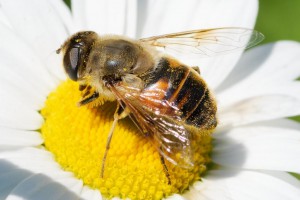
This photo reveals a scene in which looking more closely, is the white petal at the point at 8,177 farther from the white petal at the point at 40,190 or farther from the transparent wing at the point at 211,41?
the transparent wing at the point at 211,41

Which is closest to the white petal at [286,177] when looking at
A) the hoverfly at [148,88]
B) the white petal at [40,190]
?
the hoverfly at [148,88]

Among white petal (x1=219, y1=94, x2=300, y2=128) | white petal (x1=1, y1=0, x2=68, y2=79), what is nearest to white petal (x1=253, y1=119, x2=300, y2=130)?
white petal (x1=219, y1=94, x2=300, y2=128)

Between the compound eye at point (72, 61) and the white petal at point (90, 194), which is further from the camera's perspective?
the white petal at point (90, 194)

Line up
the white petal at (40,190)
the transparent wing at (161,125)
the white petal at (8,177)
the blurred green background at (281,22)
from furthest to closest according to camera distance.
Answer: the blurred green background at (281,22) < the white petal at (8,177) < the white petal at (40,190) < the transparent wing at (161,125)

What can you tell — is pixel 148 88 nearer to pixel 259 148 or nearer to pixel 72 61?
pixel 72 61

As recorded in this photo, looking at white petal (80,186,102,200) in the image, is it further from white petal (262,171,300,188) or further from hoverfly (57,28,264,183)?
white petal (262,171,300,188)

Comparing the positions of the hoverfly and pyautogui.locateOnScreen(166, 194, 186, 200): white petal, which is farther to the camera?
pyautogui.locateOnScreen(166, 194, 186, 200): white petal
